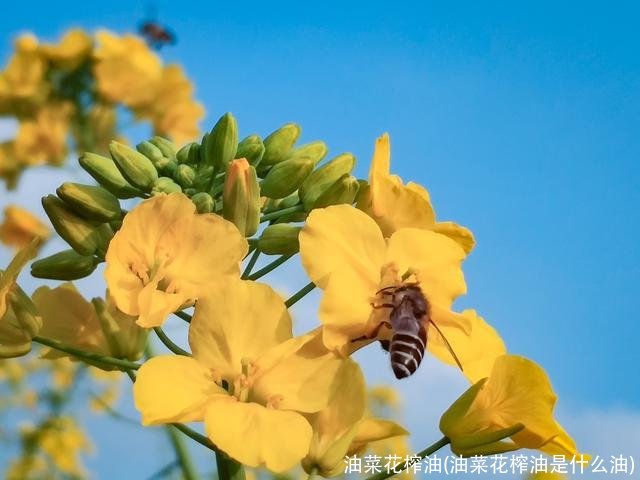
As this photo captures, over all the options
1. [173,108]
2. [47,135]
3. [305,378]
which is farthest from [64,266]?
[173,108]

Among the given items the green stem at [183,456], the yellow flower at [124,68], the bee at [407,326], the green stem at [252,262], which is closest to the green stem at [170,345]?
the green stem at [252,262]

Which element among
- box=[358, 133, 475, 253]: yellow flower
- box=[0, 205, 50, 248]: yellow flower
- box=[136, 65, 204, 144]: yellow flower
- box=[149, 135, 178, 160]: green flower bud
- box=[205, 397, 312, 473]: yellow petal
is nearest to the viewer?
box=[205, 397, 312, 473]: yellow petal

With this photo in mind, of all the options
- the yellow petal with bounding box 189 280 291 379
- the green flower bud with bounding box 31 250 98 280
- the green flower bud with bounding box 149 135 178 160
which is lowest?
the yellow petal with bounding box 189 280 291 379

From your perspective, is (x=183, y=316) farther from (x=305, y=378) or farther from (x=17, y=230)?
(x=17, y=230)

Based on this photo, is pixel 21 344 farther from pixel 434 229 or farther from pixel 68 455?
pixel 68 455

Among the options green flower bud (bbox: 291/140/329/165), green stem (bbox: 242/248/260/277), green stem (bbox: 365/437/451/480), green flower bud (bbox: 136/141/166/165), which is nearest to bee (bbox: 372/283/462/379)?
green stem (bbox: 365/437/451/480)

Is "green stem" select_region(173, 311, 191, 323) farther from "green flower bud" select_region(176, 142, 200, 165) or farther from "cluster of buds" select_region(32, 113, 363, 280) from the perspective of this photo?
"green flower bud" select_region(176, 142, 200, 165)
